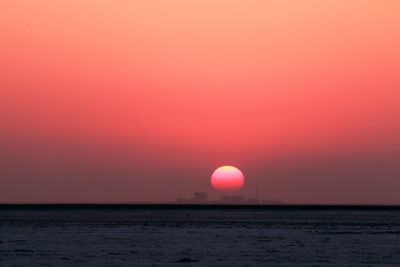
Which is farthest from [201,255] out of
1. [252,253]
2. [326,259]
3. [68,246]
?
[68,246]

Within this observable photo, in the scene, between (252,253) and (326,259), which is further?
(252,253)

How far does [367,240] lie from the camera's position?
222 ft

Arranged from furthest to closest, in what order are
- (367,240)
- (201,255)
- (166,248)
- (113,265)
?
1. (367,240)
2. (166,248)
3. (201,255)
4. (113,265)

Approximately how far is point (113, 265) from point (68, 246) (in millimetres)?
14347

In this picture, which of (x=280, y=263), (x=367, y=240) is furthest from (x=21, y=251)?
(x=367, y=240)

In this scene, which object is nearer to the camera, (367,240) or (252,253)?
(252,253)

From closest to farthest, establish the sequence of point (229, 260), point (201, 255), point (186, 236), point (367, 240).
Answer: point (229, 260) → point (201, 255) → point (367, 240) → point (186, 236)

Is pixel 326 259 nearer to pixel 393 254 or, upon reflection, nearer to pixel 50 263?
pixel 393 254

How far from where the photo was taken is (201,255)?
50969mm

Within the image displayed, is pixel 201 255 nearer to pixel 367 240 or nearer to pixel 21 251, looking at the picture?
pixel 21 251

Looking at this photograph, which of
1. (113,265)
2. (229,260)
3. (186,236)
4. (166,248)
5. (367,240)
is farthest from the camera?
A: (186,236)

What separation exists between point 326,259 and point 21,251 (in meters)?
19.7

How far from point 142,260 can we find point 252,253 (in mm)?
8504


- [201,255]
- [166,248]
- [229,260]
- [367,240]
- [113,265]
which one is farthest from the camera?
[367,240]
